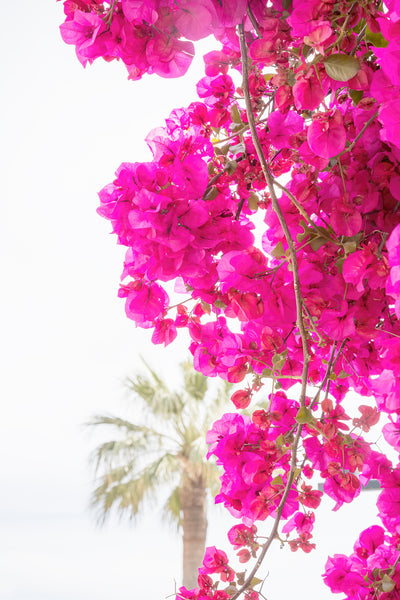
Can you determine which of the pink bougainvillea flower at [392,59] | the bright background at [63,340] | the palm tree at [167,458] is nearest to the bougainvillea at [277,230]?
the pink bougainvillea flower at [392,59]

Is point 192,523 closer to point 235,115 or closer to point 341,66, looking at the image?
point 235,115

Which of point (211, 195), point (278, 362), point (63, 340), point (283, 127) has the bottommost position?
point (278, 362)

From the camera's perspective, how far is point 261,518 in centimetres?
53

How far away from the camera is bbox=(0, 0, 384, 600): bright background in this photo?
217 inches

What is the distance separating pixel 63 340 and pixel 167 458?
14.3 feet

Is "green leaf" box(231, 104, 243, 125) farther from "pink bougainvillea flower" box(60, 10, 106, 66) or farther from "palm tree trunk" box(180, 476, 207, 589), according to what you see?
"palm tree trunk" box(180, 476, 207, 589)

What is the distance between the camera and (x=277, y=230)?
49cm

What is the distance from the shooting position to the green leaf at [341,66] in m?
0.36

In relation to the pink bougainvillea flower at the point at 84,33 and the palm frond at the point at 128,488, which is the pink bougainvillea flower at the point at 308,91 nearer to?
the pink bougainvillea flower at the point at 84,33

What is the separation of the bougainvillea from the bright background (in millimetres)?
4240

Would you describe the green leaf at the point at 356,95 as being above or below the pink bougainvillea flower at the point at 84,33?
above

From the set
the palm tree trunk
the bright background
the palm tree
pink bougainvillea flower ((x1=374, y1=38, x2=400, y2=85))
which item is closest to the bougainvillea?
pink bougainvillea flower ((x1=374, y1=38, x2=400, y2=85))

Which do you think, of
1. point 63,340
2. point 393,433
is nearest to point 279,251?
point 393,433

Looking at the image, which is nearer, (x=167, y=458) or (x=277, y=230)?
(x=277, y=230)
